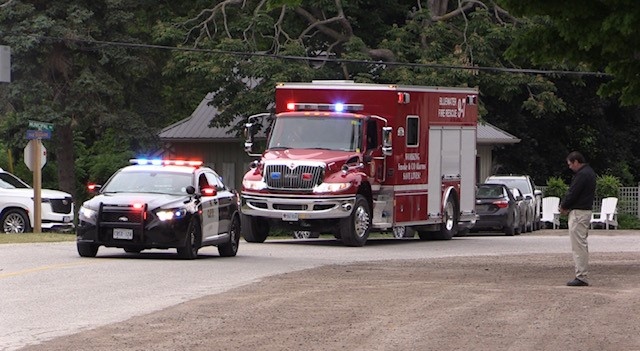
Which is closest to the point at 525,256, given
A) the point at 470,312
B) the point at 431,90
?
the point at 431,90

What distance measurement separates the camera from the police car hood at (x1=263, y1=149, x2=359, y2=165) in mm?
30673

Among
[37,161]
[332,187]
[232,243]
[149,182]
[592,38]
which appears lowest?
[232,243]

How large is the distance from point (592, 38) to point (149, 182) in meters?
9.11

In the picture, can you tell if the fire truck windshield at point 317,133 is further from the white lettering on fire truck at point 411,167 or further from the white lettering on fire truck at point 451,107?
the white lettering on fire truck at point 451,107

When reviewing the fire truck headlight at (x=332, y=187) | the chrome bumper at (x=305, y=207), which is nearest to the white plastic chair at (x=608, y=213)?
the chrome bumper at (x=305, y=207)

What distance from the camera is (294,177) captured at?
30562 millimetres

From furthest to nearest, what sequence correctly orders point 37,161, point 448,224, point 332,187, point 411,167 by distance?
point 37,161 < point 448,224 < point 411,167 < point 332,187

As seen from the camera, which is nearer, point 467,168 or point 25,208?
point 467,168

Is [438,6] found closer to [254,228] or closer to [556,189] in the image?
[556,189]

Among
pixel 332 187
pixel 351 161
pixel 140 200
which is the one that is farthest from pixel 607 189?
pixel 140 200

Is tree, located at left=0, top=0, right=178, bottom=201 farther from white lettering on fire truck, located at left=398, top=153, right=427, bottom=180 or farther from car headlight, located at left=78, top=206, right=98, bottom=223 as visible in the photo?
car headlight, located at left=78, top=206, right=98, bottom=223

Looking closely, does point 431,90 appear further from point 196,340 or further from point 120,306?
point 196,340

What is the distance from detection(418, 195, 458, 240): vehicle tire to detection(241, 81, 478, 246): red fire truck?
2.13 ft

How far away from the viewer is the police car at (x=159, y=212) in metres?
23.9
